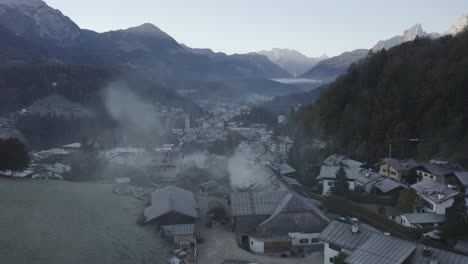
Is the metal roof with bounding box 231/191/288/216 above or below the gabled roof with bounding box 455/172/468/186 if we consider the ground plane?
below

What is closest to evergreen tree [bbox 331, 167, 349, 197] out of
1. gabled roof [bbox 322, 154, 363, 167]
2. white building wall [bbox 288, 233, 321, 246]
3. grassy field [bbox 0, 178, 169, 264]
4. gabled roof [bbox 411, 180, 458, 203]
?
gabled roof [bbox 411, 180, 458, 203]

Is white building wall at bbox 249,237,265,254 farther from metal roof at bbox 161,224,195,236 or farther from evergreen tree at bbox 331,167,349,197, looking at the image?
evergreen tree at bbox 331,167,349,197

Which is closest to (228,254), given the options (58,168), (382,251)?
(382,251)

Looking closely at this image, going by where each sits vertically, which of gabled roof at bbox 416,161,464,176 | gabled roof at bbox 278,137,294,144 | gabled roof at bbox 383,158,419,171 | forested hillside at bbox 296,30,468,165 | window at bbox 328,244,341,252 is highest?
forested hillside at bbox 296,30,468,165

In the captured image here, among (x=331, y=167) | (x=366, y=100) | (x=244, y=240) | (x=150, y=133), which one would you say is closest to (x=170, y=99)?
(x=150, y=133)

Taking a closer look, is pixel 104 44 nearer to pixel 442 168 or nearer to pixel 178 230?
pixel 442 168

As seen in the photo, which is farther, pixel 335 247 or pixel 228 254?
pixel 228 254
